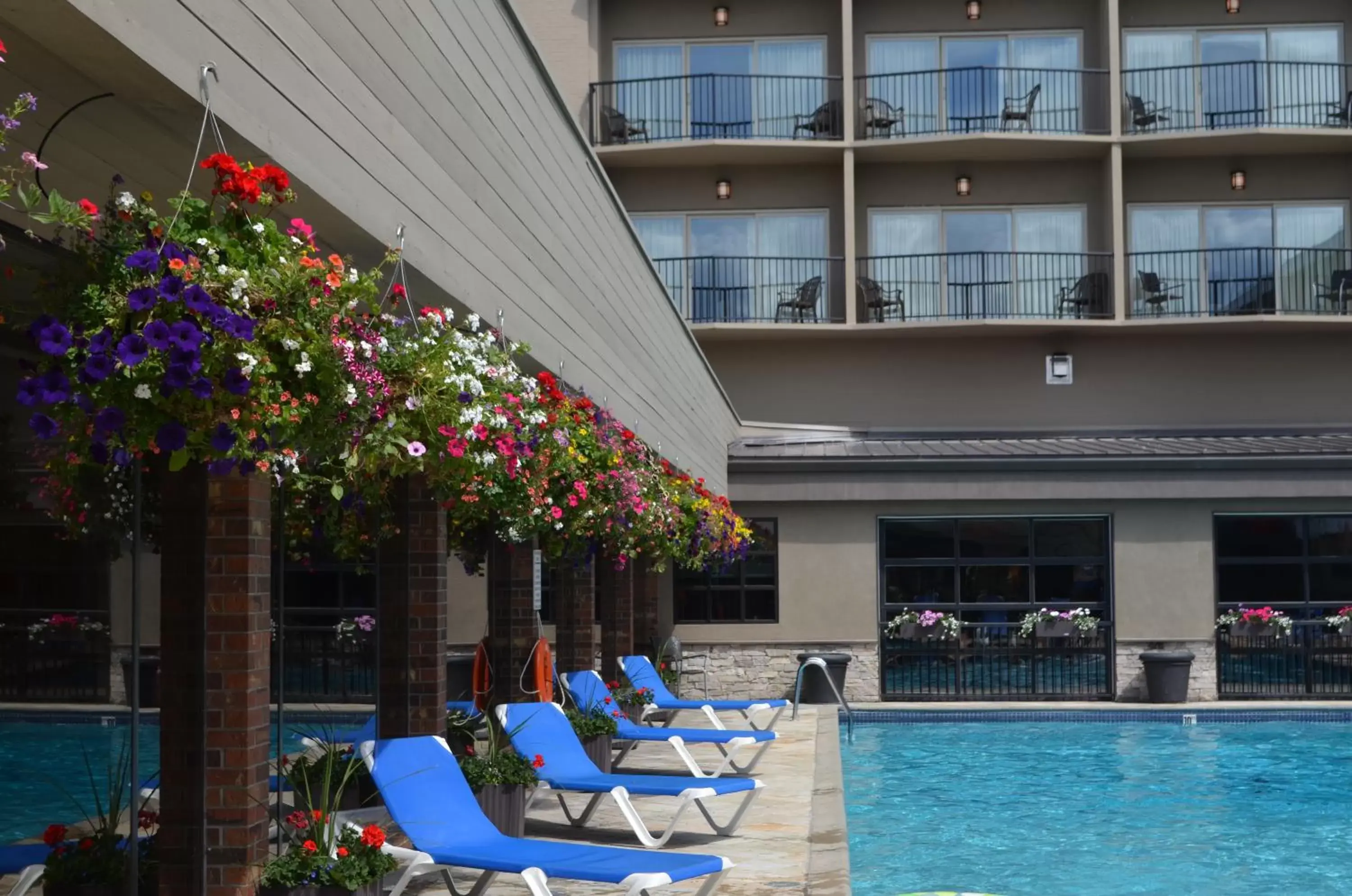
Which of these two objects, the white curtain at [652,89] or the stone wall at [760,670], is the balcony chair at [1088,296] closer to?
the white curtain at [652,89]

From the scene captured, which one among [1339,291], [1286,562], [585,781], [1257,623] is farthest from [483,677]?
[1339,291]

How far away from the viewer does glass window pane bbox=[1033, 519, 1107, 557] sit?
21734 millimetres

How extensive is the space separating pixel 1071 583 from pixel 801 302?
6971mm

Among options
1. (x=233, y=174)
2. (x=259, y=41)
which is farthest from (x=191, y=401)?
(x=259, y=41)

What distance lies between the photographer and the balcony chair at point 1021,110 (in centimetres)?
2611

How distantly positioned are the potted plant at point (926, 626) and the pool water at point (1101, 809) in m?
1.89

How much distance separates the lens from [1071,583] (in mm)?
21734

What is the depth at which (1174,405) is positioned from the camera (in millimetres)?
25969

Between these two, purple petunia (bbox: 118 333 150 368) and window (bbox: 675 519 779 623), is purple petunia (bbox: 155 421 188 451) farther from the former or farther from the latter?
window (bbox: 675 519 779 623)

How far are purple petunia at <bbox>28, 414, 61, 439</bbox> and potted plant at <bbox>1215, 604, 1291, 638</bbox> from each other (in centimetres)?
1984

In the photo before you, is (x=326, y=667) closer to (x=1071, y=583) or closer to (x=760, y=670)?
(x=760, y=670)

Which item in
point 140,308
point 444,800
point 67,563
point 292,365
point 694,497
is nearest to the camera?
point 140,308

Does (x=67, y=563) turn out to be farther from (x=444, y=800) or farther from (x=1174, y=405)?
(x=1174, y=405)

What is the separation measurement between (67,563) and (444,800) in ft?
45.5
